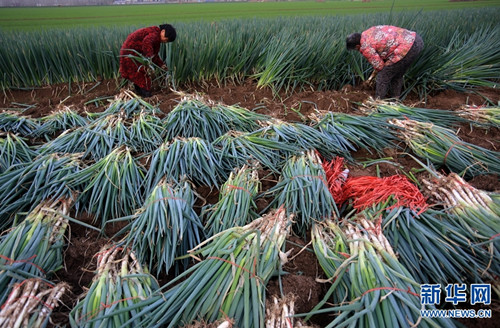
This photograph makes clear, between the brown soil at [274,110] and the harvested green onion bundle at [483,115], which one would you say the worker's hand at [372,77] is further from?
the harvested green onion bundle at [483,115]

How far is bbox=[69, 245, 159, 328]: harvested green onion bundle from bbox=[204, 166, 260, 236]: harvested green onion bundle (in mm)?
460

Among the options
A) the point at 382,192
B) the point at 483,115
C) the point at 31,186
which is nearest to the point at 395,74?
the point at 483,115

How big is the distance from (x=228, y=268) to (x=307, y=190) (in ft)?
2.61

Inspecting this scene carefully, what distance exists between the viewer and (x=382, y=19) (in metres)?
5.57

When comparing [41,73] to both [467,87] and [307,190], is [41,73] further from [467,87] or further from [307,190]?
[467,87]

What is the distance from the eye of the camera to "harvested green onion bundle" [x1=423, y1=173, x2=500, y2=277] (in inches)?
55.6

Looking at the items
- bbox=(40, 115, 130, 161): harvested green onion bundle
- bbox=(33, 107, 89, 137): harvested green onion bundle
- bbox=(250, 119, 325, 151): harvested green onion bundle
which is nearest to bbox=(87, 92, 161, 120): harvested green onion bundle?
bbox=(33, 107, 89, 137): harvested green onion bundle

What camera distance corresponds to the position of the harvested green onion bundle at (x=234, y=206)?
170 centimetres

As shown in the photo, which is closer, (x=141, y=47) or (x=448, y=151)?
(x=448, y=151)

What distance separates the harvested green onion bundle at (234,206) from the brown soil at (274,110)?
163 mm

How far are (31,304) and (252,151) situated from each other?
161 centimetres

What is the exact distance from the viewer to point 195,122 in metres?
2.56

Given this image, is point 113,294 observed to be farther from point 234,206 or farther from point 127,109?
point 127,109

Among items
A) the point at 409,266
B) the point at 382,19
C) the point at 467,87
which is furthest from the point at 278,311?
the point at 382,19
